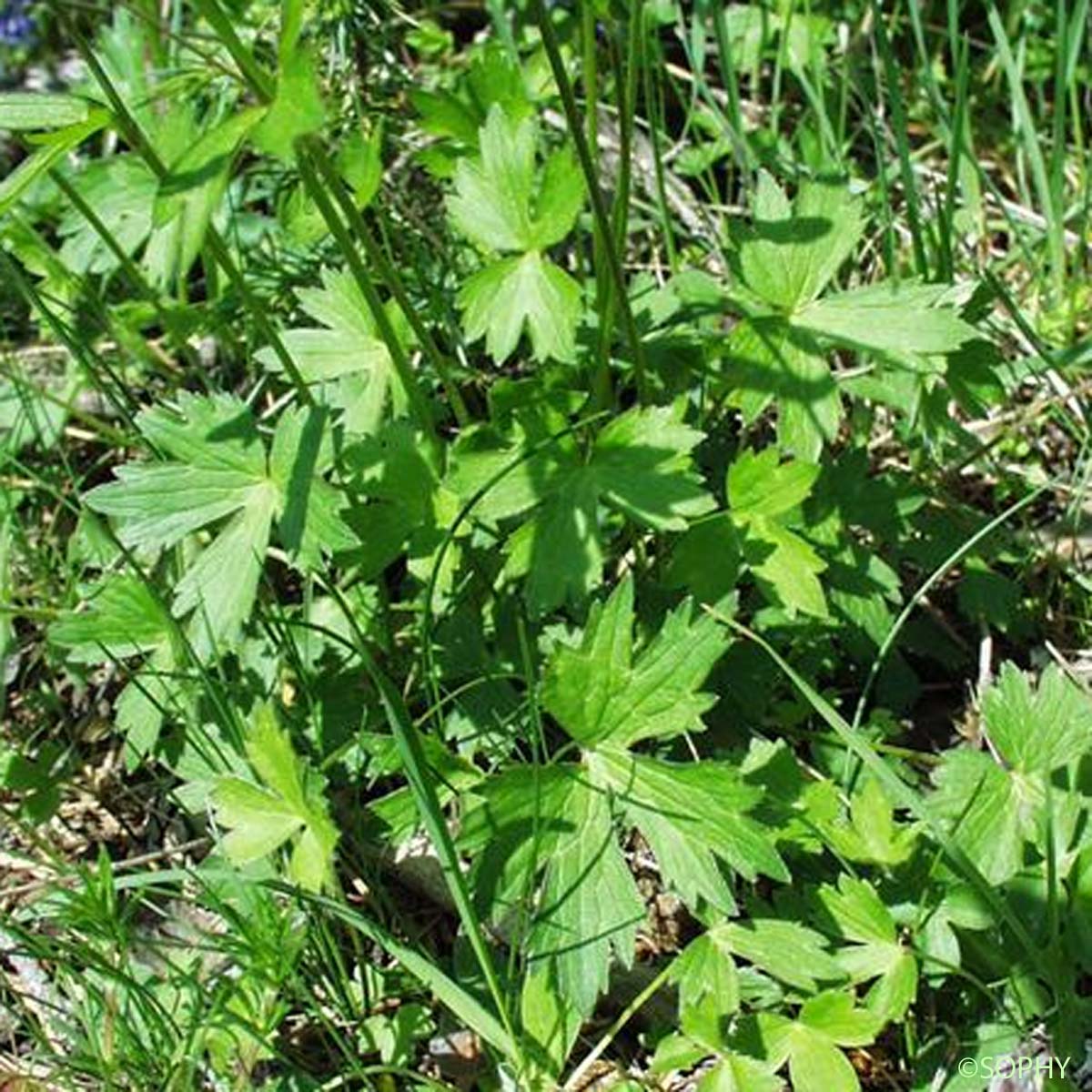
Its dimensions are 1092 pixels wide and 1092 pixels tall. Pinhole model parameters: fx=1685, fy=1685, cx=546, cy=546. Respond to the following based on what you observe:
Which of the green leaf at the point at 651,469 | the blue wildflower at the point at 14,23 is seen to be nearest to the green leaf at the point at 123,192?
the green leaf at the point at 651,469

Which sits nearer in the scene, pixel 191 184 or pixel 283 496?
pixel 191 184

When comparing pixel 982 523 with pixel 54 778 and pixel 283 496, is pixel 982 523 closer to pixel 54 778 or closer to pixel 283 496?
pixel 283 496

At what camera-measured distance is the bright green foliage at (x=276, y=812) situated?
1.90m

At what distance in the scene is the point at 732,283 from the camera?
2.56m

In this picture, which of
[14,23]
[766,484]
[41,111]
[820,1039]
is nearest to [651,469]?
[766,484]

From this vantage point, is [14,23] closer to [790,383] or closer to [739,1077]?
[790,383]

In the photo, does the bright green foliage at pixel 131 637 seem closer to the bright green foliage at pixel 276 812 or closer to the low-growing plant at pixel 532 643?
the low-growing plant at pixel 532 643

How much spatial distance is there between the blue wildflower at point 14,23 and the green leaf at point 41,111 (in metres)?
1.95

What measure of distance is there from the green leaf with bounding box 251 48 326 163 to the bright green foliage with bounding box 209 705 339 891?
0.68m

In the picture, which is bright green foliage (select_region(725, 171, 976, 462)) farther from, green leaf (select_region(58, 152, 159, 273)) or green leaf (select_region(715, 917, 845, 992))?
green leaf (select_region(58, 152, 159, 273))

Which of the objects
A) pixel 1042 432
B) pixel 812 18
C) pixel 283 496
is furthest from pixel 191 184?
pixel 812 18

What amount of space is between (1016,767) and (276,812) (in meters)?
0.88

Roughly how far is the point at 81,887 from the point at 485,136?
1.14m

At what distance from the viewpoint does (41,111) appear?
176 cm
